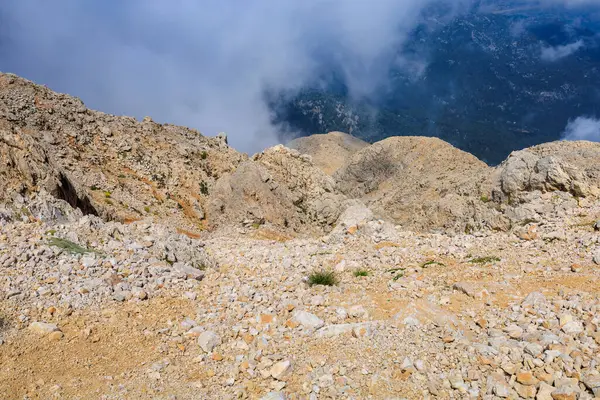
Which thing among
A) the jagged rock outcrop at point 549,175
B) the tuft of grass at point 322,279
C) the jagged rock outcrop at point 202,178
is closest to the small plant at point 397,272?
the tuft of grass at point 322,279

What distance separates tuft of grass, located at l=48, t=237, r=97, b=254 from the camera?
979 cm

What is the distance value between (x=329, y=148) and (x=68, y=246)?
72.5 meters

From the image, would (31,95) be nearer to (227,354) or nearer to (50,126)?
(50,126)

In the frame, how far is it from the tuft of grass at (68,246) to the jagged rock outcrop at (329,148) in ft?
207

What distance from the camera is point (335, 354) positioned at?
726 cm

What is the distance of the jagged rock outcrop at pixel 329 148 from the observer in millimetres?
76531

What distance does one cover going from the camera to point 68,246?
32.7 ft

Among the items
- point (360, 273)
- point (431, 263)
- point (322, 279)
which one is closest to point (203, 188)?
point (360, 273)

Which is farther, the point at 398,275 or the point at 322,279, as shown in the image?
the point at 398,275

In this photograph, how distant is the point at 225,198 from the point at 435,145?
2900 cm

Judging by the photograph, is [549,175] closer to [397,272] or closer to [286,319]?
[397,272]

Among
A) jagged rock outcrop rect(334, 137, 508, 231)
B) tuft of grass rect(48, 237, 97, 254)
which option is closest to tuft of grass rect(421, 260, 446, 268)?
jagged rock outcrop rect(334, 137, 508, 231)

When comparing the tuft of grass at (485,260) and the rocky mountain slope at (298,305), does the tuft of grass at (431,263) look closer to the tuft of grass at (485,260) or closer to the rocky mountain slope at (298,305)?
the rocky mountain slope at (298,305)

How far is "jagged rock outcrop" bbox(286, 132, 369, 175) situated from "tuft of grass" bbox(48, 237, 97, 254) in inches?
2485
